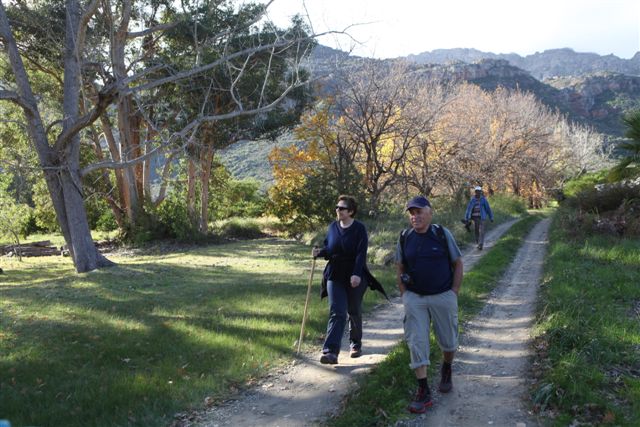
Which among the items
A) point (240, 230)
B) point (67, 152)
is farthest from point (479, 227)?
point (240, 230)

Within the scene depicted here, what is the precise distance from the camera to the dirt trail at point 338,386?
4914 millimetres

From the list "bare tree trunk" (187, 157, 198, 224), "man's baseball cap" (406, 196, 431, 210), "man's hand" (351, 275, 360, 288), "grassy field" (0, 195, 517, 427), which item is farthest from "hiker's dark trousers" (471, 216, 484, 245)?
"bare tree trunk" (187, 157, 198, 224)

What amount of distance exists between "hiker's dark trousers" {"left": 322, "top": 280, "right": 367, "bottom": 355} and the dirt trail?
35 cm

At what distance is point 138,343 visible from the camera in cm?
695

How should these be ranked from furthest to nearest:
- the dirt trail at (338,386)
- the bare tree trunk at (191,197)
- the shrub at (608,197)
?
the bare tree trunk at (191,197)
the shrub at (608,197)
the dirt trail at (338,386)

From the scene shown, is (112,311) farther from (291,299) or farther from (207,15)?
(207,15)

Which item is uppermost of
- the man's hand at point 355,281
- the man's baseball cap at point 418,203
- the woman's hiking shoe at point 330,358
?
the man's baseball cap at point 418,203

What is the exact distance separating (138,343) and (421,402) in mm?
4118

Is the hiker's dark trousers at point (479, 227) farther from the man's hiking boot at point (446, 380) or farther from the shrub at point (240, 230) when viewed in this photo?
the shrub at point (240, 230)

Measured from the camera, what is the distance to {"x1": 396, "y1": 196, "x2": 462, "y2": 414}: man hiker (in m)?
4.81

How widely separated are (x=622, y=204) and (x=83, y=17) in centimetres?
1599

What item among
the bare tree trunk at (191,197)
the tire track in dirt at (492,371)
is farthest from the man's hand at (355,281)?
the bare tree trunk at (191,197)

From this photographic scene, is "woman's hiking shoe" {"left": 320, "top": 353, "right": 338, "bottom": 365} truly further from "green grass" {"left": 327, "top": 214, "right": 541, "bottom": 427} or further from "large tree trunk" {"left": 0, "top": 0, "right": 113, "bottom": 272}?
"large tree trunk" {"left": 0, "top": 0, "right": 113, "bottom": 272}

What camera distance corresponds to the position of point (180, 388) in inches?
220
